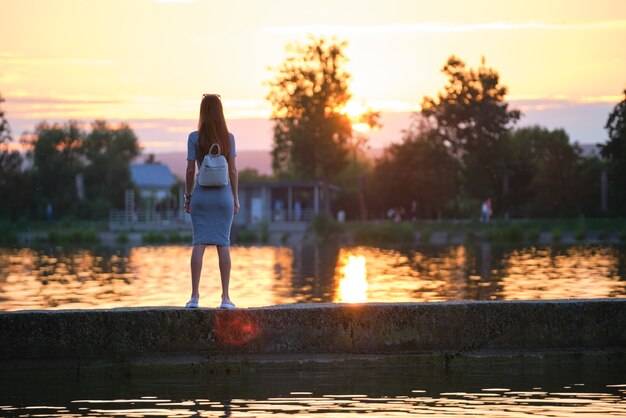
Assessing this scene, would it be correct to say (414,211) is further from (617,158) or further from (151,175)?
(151,175)

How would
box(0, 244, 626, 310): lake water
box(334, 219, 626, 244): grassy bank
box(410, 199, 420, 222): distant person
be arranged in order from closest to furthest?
box(0, 244, 626, 310): lake water
box(334, 219, 626, 244): grassy bank
box(410, 199, 420, 222): distant person

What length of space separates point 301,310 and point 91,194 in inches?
4200

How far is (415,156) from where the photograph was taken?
89688 mm

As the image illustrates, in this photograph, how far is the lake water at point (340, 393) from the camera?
28.5 ft

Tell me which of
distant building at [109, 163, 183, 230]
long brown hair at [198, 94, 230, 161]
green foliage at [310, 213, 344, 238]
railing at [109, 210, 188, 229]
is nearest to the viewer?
long brown hair at [198, 94, 230, 161]

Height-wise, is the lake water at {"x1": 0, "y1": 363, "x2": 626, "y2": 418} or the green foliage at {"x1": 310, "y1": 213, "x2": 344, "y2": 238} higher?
the lake water at {"x1": 0, "y1": 363, "x2": 626, "y2": 418}

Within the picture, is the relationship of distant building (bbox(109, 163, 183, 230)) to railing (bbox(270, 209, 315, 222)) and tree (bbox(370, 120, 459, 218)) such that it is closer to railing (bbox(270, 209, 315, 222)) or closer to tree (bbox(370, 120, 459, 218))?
railing (bbox(270, 209, 315, 222))

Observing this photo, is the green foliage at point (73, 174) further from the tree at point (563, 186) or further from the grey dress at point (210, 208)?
the grey dress at point (210, 208)

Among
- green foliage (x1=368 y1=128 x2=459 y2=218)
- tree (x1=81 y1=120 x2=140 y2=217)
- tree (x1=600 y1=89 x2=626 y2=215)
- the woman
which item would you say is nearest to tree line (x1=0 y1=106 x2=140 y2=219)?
tree (x1=81 y1=120 x2=140 y2=217)

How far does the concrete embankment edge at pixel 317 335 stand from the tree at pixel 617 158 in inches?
2421

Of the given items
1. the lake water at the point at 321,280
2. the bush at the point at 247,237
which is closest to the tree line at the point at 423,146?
the bush at the point at 247,237

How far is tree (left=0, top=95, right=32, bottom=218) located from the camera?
298 feet

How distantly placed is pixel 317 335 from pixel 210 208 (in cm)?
155

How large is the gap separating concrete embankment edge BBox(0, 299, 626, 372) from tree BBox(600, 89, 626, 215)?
6148 cm
